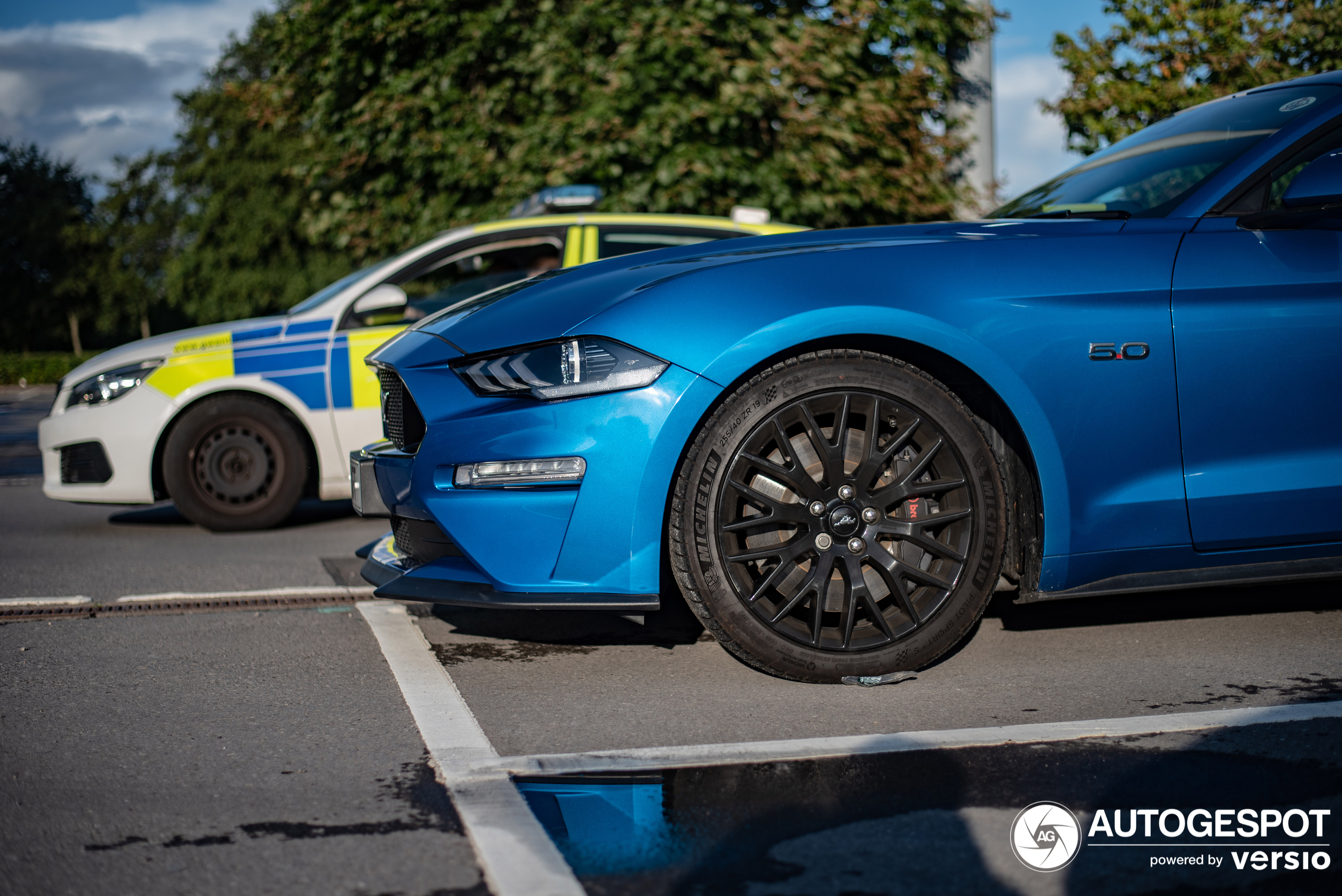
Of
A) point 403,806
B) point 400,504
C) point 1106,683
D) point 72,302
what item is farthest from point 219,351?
point 72,302

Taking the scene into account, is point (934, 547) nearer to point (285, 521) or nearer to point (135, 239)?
point (285, 521)

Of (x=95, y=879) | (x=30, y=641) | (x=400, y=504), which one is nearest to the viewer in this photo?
(x=95, y=879)

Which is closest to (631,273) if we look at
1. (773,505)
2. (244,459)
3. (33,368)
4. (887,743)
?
(773,505)

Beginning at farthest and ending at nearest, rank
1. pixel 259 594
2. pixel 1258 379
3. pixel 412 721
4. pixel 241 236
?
pixel 241 236
pixel 259 594
pixel 1258 379
pixel 412 721

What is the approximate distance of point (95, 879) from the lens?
200cm

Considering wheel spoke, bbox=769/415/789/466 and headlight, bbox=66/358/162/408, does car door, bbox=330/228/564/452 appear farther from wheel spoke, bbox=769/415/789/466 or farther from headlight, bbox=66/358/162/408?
wheel spoke, bbox=769/415/789/466

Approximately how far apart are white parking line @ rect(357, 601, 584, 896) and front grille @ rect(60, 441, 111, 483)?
322 centimetres

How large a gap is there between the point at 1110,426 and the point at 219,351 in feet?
15.5

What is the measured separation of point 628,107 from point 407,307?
4.47 meters

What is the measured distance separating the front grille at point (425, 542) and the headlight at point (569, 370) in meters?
0.43

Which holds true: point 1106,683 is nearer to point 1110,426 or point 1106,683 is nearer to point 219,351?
point 1110,426

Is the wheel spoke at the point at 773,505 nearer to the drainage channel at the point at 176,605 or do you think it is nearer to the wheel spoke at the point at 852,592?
the wheel spoke at the point at 852,592

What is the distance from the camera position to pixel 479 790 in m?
2.36

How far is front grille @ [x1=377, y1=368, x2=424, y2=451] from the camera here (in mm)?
3363
